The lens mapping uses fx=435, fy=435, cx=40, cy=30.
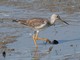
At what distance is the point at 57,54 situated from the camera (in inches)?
451

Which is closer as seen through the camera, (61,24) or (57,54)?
(57,54)

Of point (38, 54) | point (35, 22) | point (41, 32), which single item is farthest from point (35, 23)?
point (38, 54)

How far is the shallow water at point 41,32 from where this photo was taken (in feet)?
37.7

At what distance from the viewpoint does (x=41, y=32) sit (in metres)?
14.6

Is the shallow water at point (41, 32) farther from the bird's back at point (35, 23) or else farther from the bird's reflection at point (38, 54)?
the bird's back at point (35, 23)

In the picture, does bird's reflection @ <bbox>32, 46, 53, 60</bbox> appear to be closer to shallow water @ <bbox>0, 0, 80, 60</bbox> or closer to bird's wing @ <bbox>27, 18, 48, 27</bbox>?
shallow water @ <bbox>0, 0, 80, 60</bbox>

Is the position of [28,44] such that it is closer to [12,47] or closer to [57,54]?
[12,47]

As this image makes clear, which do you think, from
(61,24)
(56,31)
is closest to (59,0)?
(61,24)

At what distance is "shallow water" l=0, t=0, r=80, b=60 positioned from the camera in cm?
1149

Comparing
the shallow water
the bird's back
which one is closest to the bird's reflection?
the shallow water

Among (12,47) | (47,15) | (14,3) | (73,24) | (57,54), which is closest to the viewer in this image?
(57,54)

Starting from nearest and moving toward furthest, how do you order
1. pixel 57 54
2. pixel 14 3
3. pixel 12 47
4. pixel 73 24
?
pixel 57 54, pixel 12 47, pixel 73 24, pixel 14 3

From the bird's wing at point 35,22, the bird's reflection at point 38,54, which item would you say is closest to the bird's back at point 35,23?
the bird's wing at point 35,22

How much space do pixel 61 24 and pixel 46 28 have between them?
1771 millimetres
